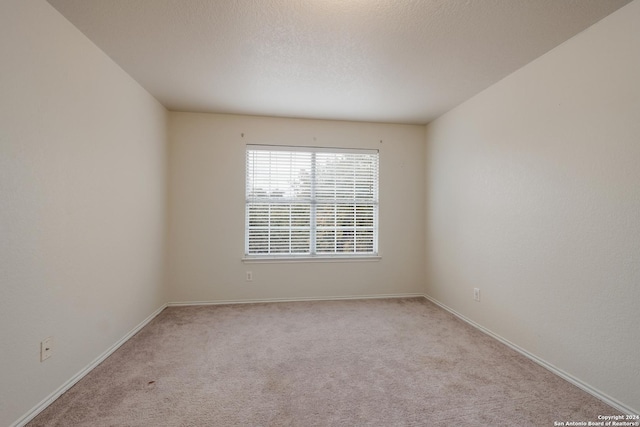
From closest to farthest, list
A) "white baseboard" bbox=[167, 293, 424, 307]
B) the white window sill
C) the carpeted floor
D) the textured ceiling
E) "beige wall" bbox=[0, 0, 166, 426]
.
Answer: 1. "beige wall" bbox=[0, 0, 166, 426]
2. the carpeted floor
3. the textured ceiling
4. "white baseboard" bbox=[167, 293, 424, 307]
5. the white window sill

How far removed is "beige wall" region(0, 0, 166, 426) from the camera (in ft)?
4.91

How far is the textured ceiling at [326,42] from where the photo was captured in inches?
68.9

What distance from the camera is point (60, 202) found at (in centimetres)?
183

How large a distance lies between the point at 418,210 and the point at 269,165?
2165 mm

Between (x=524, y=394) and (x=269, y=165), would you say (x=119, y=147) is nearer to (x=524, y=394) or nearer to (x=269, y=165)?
(x=269, y=165)

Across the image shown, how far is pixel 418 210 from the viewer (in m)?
4.06

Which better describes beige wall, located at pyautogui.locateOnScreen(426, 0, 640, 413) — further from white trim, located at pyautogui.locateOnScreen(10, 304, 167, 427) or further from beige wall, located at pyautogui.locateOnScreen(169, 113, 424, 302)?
white trim, located at pyautogui.locateOnScreen(10, 304, 167, 427)

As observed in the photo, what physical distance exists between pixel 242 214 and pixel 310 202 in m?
0.91

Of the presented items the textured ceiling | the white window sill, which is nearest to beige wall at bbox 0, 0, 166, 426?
the textured ceiling

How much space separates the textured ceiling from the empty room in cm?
2

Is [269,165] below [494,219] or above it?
above

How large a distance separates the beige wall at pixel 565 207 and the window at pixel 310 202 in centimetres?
132

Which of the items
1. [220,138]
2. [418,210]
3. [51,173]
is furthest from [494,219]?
[51,173]

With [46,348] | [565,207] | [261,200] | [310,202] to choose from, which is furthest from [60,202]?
[565,207]
